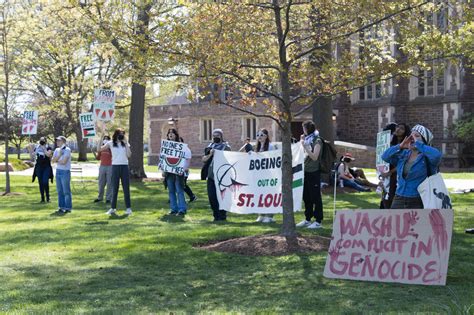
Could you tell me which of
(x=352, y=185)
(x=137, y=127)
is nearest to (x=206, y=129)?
(x=137, y=127)

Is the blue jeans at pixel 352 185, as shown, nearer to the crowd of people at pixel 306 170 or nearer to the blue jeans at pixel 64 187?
the crowd of people at pixel 306 170

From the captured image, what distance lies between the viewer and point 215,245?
10.8m

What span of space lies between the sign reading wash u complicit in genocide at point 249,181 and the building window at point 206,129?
123 feet

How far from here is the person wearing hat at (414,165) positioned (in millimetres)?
8555

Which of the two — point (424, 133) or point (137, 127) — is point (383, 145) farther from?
point (137, 127)

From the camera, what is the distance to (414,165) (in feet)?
28.4

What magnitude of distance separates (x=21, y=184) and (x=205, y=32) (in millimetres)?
20385

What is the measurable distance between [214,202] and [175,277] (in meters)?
5.85

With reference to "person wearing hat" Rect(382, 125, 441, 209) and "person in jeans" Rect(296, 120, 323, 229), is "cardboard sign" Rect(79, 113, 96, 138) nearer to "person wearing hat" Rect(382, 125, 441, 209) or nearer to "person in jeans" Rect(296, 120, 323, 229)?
"person in jeans" Rect(296, 120, 323, 229)

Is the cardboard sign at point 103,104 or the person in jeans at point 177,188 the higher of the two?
the cardboard sign at point 103,104

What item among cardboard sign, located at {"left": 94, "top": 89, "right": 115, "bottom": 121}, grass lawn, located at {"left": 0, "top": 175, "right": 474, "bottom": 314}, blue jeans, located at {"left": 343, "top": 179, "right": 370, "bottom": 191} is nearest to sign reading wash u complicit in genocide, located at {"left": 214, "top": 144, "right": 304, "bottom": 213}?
grass lawn, located at {"left": 0, "top": 175, "right": 474, "bottom": 314}

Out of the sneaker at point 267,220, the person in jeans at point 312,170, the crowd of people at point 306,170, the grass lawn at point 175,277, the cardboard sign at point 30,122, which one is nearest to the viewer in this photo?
the grass lawn at point 175,277

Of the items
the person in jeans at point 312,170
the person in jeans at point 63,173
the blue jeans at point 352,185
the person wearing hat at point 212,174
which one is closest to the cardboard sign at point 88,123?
the person in jeans at point 63,173

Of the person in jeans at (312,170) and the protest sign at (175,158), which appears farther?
the protest sign at (175,158)
